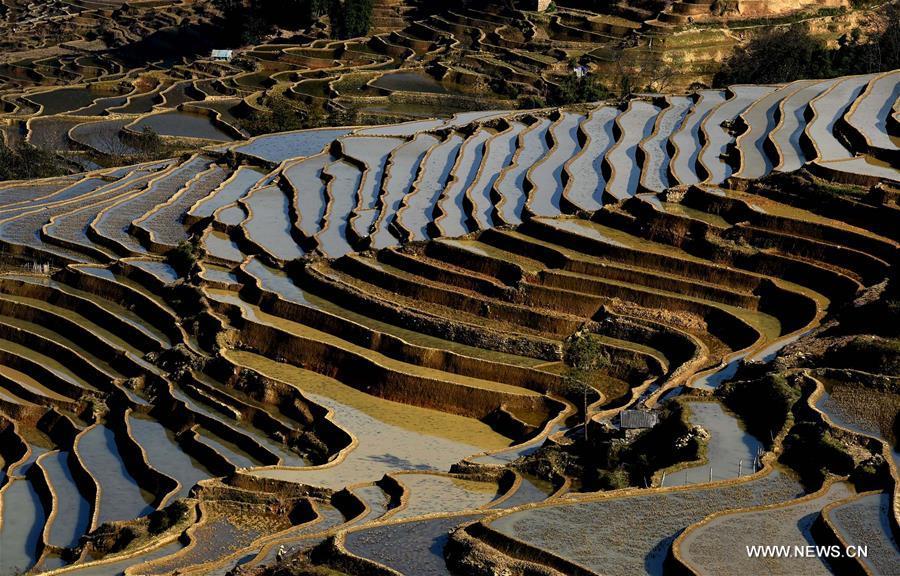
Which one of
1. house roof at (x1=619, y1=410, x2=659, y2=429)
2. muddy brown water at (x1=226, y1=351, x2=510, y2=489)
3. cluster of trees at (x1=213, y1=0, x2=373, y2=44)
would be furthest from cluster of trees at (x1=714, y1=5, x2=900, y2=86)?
house roof at (x1=619, y1=410, x2=659, y2=429)

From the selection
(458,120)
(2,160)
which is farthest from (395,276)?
(2,160)

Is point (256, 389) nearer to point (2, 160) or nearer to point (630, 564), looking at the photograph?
point (630, 564)

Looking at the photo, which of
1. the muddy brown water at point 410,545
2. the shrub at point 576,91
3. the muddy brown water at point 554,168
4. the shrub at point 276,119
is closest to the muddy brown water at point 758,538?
the muddy brown water at point 410,545

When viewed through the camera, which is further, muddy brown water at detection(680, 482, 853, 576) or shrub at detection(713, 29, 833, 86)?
shrub at detection(713, 29, 833, 86)

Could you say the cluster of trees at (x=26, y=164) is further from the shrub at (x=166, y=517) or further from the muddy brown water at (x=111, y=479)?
the shrub at (x=166, y=517)

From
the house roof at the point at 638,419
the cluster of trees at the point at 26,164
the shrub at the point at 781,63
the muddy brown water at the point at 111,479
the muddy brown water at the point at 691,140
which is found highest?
the shrub at the point at 781,63

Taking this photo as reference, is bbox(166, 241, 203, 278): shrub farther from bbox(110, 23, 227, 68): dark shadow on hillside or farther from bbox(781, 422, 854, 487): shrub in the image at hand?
bbox(110, 23, 227, 68): dark shadow on hillside

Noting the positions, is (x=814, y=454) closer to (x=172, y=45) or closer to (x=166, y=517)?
(x=166, y=517)
